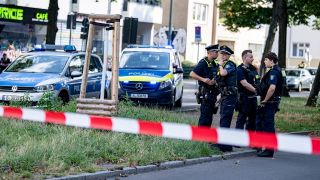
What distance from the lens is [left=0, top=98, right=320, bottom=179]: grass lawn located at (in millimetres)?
9047

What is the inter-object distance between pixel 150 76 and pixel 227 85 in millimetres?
8480

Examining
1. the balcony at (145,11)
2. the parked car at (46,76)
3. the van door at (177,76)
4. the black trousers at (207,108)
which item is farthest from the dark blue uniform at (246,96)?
the balcony at (145,11)

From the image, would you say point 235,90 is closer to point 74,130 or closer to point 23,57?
point 74,130

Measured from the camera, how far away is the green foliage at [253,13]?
36.0 meters

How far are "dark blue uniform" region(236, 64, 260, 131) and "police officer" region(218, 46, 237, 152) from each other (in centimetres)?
81

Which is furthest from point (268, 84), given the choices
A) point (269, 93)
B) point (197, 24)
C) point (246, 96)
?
point (197, 24)

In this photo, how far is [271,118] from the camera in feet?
41.2

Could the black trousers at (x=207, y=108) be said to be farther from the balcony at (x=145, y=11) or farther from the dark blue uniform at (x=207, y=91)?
the balcony at (x=145, y=11)

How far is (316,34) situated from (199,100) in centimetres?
6031

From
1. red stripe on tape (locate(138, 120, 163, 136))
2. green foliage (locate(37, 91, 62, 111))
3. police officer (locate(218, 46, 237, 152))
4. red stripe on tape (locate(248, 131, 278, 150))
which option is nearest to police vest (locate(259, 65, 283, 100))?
police officer (locate(218, 46, 237, 152))

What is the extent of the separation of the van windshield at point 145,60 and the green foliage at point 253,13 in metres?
15.1

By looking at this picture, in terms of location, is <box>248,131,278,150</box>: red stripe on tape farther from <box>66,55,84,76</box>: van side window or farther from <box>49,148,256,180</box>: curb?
<box>66,55,84,76</box>: van side window

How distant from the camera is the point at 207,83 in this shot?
12.3 meters

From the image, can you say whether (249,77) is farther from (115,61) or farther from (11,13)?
(11,13)
